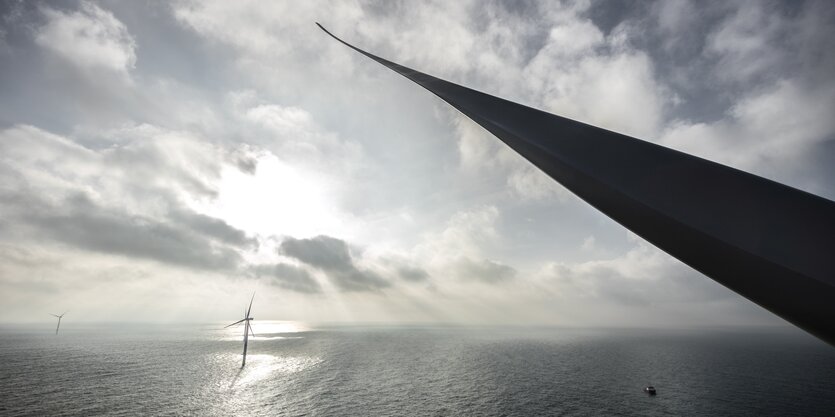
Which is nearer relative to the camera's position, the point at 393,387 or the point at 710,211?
the point at 710,211

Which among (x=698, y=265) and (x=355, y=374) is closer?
(x=698, y=265)

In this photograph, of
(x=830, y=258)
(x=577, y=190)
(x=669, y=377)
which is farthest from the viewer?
(x=669, y=377)

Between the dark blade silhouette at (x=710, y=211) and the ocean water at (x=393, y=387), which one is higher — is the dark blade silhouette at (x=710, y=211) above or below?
above

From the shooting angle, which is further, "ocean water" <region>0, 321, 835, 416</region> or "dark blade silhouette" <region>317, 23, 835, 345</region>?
"ocean water" <region>0, 321, 835, 416</region>

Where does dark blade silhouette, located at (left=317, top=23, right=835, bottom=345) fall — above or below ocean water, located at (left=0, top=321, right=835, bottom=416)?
above

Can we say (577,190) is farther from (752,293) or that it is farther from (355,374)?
(355,374)

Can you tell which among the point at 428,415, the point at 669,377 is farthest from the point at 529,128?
the point at 669,377

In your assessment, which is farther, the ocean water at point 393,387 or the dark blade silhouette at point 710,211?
the ocean water at point 393,387

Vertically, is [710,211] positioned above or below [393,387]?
above
